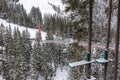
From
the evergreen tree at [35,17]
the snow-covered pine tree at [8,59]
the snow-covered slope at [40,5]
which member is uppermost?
the snow-covered slope at [40,5]

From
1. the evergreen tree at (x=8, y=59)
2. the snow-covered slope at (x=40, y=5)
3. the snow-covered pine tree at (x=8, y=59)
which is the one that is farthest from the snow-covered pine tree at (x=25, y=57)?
the snow-covered slope at (x=40, y=5)

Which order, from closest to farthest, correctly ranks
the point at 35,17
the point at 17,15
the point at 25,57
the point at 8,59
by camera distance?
the point at 25,57 → the point at 8,59 → the point at 17,15 → the point at 35,17

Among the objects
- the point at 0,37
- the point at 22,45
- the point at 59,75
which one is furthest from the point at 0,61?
the point at 59,75

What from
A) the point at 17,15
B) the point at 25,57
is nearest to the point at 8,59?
the point at 25,57

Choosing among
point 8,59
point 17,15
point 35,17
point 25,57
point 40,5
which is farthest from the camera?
point 40,5

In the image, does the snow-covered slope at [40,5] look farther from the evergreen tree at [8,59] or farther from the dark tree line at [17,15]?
the evergreen tree at [8,59]

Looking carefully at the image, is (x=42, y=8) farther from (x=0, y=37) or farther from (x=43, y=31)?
(x=0, y=37)

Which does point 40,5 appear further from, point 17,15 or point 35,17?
point 17,15

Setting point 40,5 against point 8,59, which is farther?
point 40,5

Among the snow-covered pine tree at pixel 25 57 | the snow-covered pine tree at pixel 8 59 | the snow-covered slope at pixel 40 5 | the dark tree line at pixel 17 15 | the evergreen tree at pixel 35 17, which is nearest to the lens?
the snow-covered pine tree at pixel 25 57

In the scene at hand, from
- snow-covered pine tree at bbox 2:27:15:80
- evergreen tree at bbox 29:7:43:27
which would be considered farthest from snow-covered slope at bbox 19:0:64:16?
snow-covered pine tree at bbox 2:27:15:80

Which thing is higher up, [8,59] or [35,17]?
[35,17]

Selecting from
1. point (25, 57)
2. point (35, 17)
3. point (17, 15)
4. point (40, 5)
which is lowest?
point (25, 57)

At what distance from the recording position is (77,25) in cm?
1005
